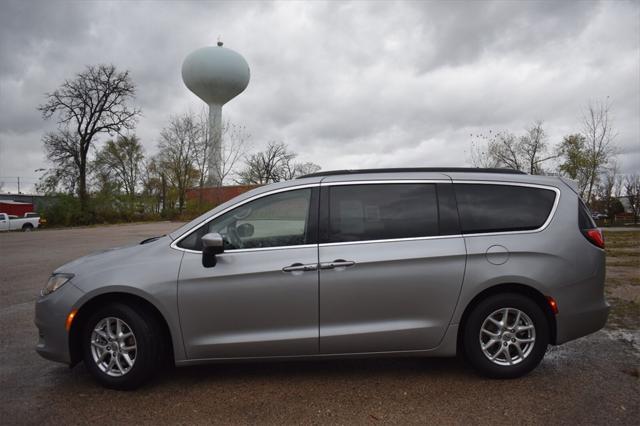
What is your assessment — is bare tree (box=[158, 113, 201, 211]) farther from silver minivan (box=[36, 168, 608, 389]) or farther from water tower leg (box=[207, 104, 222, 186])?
silver minivan (box=[36, 168, 608, 389])

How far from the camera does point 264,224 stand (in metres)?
3.81

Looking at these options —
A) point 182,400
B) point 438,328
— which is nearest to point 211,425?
point 182,400

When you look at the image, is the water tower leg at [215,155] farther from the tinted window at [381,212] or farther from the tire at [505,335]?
the tire at [505,335]

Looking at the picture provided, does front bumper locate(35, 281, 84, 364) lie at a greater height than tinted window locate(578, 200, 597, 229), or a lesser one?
lesser

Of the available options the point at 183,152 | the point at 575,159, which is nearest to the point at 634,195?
the point at 575,159

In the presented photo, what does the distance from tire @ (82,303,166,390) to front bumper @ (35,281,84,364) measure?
0.52 feet

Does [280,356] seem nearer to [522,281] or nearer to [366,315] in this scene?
[366,315]

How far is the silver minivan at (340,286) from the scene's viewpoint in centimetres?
358

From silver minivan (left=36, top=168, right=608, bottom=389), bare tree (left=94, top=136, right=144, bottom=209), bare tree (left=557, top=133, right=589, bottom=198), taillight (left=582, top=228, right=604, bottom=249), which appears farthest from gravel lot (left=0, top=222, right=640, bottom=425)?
bare tree (left=94, top=136, right=144, bottom=209)

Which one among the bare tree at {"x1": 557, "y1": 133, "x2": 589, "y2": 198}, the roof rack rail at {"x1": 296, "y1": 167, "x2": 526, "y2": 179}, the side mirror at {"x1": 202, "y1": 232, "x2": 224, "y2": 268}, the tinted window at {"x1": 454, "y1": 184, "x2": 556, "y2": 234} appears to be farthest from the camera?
the bare tree at {"x1": 557, "y1": 133, "x2": 589, "y2": 198}

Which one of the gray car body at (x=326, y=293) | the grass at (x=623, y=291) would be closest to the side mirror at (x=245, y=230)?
the gray car body at (x=326, y=293)

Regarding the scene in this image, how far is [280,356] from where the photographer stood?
3625 millimetres

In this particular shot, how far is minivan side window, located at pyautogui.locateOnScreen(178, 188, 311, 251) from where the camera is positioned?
3727 millimetres

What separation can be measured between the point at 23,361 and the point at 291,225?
3.02m
